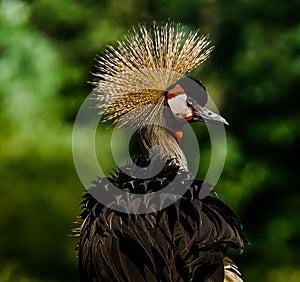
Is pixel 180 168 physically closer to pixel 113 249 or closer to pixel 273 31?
pixel 113 249

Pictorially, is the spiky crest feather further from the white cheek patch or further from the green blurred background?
the green blurred background

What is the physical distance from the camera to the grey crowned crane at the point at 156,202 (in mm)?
1900

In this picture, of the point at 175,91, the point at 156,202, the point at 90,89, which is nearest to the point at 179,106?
the point at 175,91

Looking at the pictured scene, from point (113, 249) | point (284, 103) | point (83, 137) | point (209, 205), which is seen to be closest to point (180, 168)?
point (209, 205)

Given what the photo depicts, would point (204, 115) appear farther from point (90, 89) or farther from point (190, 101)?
point (90, 89)

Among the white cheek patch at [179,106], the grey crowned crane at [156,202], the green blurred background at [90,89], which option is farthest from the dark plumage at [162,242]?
the green blurred background at [90,89]

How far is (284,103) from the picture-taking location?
343 cm

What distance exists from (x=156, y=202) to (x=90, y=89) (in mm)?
1553

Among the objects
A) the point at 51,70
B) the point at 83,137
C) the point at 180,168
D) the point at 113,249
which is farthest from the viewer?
the point at 51,70

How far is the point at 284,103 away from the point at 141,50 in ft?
4.62

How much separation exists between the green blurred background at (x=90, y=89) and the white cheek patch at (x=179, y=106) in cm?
122

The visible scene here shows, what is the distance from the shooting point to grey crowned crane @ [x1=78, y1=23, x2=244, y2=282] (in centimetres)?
190

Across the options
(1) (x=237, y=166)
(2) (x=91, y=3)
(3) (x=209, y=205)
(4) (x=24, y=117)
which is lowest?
(1) (x=237, y=166)

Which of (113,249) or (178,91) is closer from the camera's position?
(113,249)
